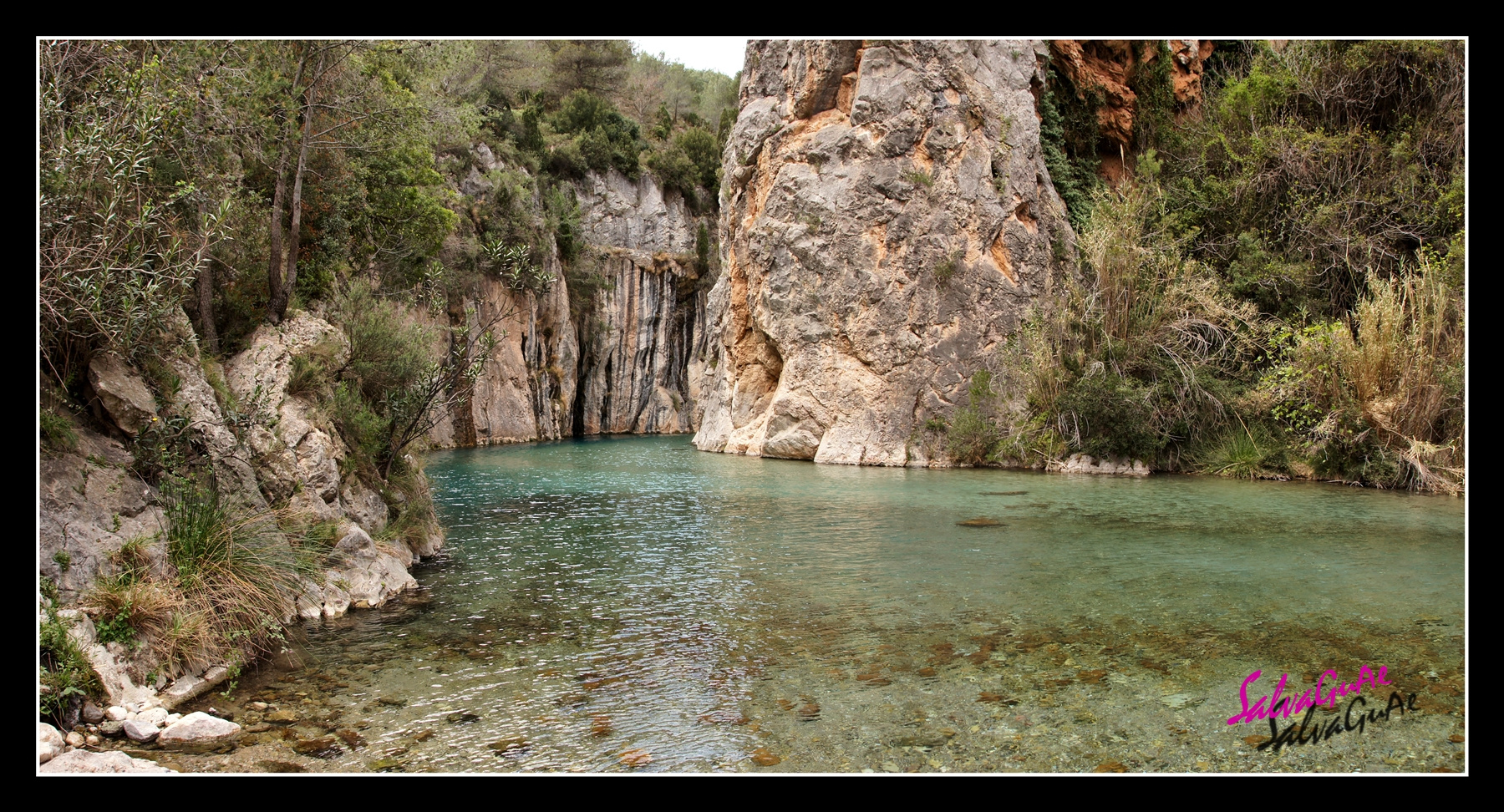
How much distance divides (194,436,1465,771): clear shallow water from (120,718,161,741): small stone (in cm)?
Result: 46

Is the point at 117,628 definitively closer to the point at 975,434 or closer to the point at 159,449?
the point at 159,449

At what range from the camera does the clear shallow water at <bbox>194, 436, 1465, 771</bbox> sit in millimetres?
4469

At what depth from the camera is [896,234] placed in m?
22.1

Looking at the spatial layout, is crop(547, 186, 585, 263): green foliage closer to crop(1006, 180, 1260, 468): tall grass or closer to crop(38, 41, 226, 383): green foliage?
crop(1006, 180, 1260, 468): tall grass

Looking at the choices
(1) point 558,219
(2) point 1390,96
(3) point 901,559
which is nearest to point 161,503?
(3) point 901,559

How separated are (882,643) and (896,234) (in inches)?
679

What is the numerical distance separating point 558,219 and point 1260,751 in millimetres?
33016

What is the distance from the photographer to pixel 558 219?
34.5 meters

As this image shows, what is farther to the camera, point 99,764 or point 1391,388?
point 1391,388

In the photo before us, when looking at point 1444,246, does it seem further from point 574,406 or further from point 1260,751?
point 574,406

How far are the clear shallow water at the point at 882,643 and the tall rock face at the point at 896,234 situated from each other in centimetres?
1010

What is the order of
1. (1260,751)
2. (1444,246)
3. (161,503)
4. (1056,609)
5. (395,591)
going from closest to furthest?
1. (1260,751)
2. (161,503)
3. (1056,609)
4. (395,591)
5. (1444,246)

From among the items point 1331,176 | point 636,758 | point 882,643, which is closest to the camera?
point 636,758

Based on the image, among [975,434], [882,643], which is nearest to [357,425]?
[882,643]
